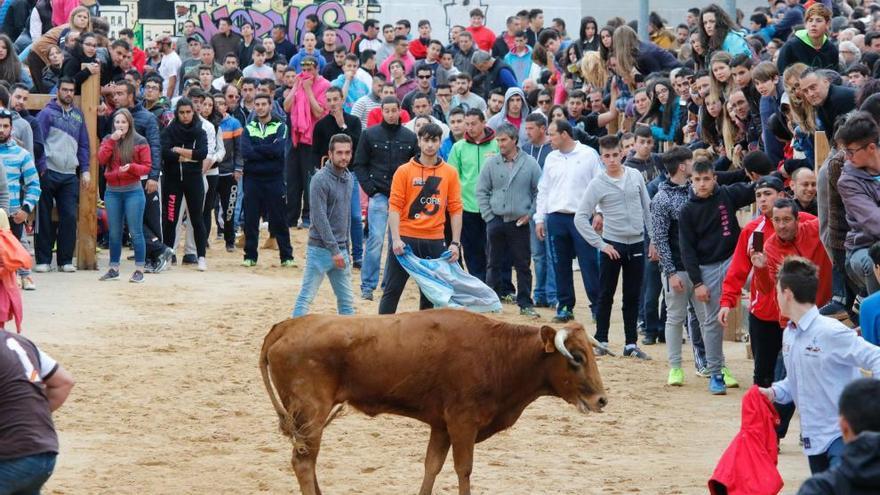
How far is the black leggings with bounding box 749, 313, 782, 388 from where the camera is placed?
1081 centimetres

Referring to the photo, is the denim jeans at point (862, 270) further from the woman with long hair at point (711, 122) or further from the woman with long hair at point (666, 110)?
the woman with long hair at point (666, 110)

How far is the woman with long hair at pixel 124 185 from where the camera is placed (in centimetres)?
1745

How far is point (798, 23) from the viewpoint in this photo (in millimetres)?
23031

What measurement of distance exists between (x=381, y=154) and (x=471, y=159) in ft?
3.58

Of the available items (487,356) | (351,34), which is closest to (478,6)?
(351,34)

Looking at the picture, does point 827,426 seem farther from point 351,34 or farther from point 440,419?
point 351,34

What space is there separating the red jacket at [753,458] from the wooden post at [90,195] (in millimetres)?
11965

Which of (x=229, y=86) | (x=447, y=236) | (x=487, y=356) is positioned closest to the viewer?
(x=487, y=356)

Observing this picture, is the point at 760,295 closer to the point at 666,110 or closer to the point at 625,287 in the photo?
the point at 625,287

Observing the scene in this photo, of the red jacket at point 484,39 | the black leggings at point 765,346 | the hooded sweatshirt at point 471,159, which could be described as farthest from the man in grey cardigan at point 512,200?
the red jacket at point 484,39

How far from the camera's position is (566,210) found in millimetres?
15812

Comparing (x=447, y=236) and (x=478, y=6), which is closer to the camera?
(x=447, y=236)

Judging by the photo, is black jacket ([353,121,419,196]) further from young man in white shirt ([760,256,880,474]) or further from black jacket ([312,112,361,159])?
young man in white shirt ([760,256,880,474])

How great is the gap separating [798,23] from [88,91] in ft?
37.1
